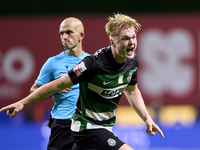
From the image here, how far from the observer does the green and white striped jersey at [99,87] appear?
12.0 ft

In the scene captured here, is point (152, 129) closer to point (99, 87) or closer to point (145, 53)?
point (99, 87)

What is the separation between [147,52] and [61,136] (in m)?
6.30

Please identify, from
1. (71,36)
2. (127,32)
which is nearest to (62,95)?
(71,36)

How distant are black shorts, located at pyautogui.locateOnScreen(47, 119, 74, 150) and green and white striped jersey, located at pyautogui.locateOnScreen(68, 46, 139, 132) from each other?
63 cm

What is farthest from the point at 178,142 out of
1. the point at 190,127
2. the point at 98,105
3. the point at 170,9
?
the point at 170,9

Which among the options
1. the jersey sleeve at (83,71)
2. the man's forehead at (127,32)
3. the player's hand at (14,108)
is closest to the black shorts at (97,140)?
the jersey sleeve at (83,71)

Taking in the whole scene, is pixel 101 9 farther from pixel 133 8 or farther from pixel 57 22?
pixel 57 22

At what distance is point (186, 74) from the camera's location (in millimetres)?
10492

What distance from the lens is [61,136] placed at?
4.51m

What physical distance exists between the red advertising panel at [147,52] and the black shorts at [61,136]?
5.91m

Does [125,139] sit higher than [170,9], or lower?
lower

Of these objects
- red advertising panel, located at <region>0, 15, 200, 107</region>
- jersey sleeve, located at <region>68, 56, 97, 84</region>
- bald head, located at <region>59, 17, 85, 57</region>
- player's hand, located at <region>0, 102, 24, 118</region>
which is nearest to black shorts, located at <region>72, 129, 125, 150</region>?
jersey sleeve, located at <region>68, 56, 97, 84</region>

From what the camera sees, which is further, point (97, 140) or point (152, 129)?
point (152, 129)

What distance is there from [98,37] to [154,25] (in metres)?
1.46
